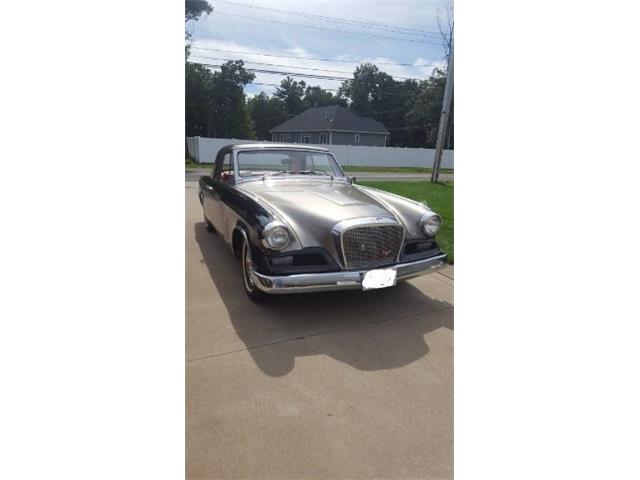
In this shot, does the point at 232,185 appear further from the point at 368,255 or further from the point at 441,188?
the point at 441,188

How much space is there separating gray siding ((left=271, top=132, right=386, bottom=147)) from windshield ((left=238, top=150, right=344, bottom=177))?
0.17 m

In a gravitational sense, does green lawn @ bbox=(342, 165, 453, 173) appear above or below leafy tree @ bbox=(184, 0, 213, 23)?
below

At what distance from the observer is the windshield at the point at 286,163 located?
7.83 feet

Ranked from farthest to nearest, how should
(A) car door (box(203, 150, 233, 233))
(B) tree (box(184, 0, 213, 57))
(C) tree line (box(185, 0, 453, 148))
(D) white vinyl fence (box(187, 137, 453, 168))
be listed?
(A) car door (box(203, 150, 233, 233))
(D) white vinyl fence (box(187, 137, 453, 168))
(C) tree line (box(185, 0, 453, 148))
(B) tree (box(184, 0, 213, 57))

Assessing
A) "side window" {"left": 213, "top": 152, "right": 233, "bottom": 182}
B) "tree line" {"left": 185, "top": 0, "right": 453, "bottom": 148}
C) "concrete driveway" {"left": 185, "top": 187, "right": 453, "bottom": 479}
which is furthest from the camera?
"side window" {"left": 213, "top": 152, "right": 233, "bottom": 182}

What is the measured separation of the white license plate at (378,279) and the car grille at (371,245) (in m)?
0.09

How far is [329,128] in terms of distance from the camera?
2.24 m

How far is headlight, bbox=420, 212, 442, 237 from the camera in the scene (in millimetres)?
2318

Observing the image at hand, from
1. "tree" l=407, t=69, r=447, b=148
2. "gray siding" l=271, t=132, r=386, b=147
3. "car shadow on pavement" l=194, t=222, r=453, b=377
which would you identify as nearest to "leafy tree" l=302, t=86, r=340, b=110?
"gray siding" l=271, t=132, r=386, b=147

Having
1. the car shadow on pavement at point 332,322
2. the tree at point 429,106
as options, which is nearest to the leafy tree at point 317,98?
the tree at point 429,106

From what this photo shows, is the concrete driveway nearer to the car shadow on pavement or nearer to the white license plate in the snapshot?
the car shadow on pavement

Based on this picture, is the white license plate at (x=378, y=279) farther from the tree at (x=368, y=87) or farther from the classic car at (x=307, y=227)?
the tree at (x=368, y=87)

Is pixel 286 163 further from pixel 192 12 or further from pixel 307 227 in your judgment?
pixel 192 12
